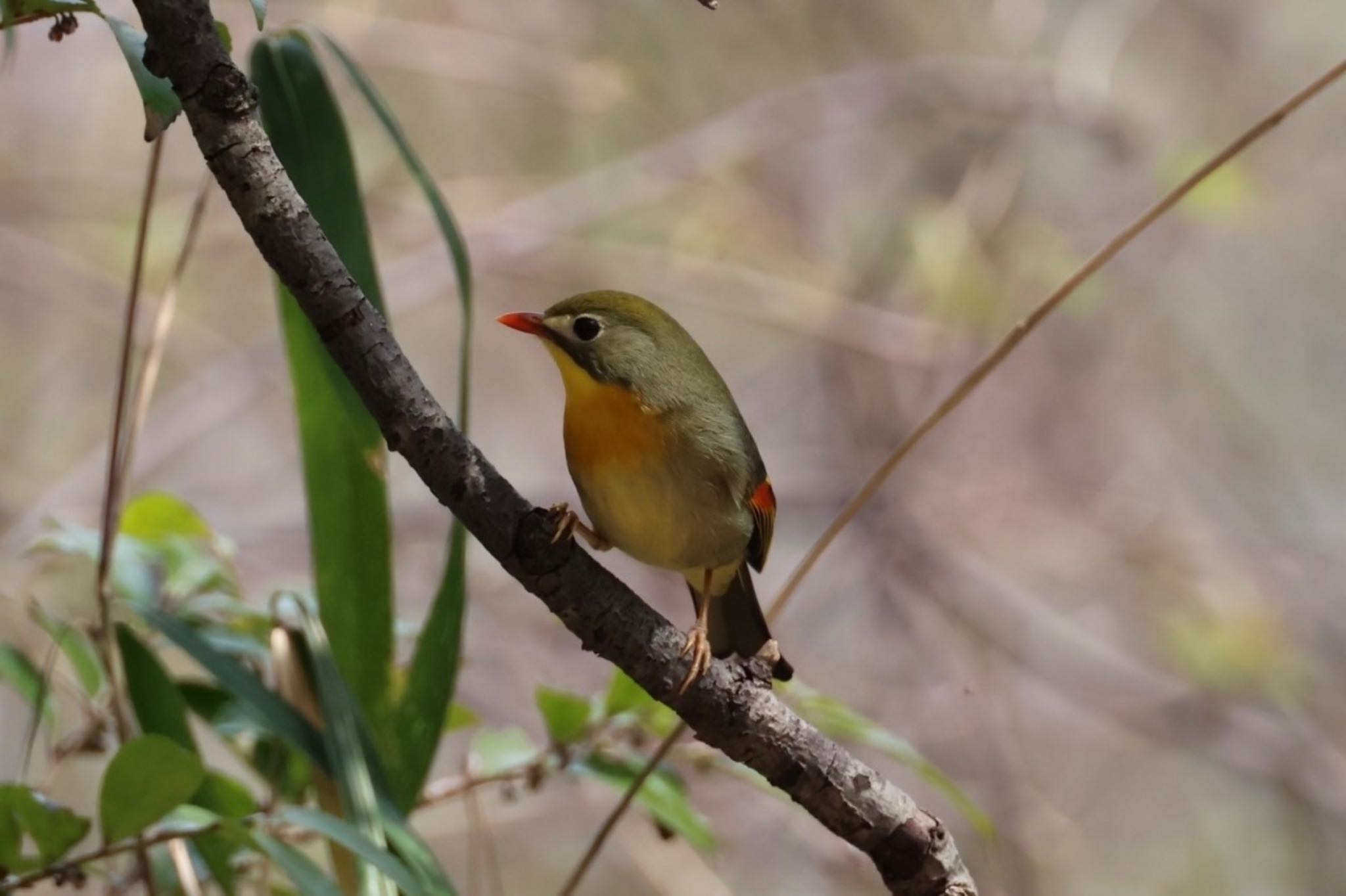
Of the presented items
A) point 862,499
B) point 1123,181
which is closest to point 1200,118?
point 1123,181

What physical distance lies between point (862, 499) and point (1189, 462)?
13.5ft

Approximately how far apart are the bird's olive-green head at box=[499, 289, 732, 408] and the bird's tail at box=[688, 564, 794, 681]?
333 mm

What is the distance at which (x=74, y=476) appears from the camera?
405 cm

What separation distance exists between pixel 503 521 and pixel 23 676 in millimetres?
894

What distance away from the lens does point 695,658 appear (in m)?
1.37

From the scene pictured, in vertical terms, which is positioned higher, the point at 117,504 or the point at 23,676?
the point at 117,504

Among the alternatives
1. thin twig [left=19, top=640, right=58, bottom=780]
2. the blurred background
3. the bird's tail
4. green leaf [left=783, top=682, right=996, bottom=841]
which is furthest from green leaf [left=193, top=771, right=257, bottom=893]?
the blurred background

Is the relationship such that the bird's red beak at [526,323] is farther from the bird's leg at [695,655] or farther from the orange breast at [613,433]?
the bird's leg at [695,655]

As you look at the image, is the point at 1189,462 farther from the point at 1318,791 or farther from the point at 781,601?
the point at 781,601

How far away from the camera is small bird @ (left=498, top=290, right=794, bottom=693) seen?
5.32 feet

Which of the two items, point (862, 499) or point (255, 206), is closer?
point (255, 206)

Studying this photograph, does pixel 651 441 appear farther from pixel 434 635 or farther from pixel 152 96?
pixel 152 96

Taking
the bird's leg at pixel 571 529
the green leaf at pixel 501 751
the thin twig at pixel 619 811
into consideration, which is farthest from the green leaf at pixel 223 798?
the bird's leg at pixel 571 529

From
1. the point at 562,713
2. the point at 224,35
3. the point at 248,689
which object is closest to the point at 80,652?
the point at 248,689
